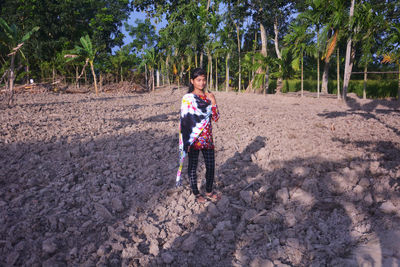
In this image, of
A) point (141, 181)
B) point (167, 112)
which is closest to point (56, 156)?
point (141, 181)

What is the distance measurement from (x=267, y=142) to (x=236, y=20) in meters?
15.8

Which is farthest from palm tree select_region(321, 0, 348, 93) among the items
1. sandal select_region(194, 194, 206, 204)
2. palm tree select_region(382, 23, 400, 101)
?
sandal select_region(194, 194, 206, 204)

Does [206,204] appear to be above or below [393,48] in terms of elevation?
below

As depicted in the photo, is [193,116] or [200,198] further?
[200,198]

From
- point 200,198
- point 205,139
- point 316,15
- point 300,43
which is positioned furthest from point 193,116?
point 300,43

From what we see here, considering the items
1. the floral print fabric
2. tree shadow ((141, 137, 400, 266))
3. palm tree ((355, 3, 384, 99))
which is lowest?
tree shadow ((141, 137, 400, 266))

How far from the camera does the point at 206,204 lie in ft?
10.3

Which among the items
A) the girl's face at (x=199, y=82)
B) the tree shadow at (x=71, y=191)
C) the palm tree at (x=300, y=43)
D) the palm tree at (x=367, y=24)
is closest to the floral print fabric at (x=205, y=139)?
the girl's face at (x=199, y=82)

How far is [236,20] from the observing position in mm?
18984

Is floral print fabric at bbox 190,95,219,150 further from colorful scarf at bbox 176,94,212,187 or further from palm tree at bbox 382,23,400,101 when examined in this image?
palm tree at bbox 382,23,400,101

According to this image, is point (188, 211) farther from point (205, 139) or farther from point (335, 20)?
point (335, 20)

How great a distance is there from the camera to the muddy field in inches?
93.0

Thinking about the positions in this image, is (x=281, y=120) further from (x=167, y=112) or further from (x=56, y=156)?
(x=56, y=156)

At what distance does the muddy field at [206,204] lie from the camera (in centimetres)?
236
